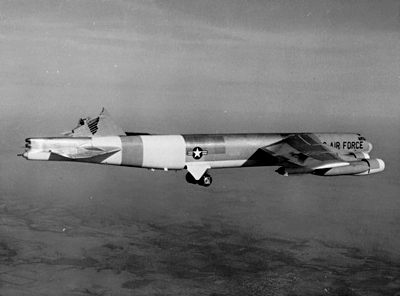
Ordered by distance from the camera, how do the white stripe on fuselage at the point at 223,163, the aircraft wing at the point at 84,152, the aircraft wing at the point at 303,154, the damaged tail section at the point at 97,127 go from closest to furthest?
the aircraft wing at the point at 84,152 < the damaged tail section at the point at 97,127 < the aircraft wing at the point at 303,154 < the white stripe on fuselage at the point at 223,163

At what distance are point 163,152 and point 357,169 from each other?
60.1 feet

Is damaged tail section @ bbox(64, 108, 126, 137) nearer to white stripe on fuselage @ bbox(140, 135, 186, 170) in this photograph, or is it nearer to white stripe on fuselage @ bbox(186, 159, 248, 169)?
white stripe on fuselage @ bbox(140, 135, 186, 170)

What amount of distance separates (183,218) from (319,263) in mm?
47867

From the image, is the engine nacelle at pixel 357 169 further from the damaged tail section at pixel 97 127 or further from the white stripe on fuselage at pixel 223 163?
the damaged tail section at pixel 97 127

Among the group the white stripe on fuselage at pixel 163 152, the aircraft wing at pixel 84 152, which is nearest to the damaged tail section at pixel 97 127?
the aircraft wing at pixel 84 152

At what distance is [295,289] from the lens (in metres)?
114

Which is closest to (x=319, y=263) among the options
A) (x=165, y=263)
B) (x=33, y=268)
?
(x=165, y=263)

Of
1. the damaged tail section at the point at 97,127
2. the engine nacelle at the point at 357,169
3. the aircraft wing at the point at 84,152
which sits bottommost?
the engine nacelle at the point at 357,169

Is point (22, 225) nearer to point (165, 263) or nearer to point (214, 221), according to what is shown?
point (165, 263)

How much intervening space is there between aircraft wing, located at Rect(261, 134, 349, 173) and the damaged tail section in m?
13.7

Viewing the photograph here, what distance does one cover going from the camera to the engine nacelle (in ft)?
128

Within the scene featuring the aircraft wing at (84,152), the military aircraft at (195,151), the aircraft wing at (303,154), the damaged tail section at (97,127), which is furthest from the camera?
the aircraft wing at (303,154)

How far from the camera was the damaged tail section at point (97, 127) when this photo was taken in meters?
33.8

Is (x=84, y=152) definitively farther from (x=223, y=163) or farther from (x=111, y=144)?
(x=223, y=163)
